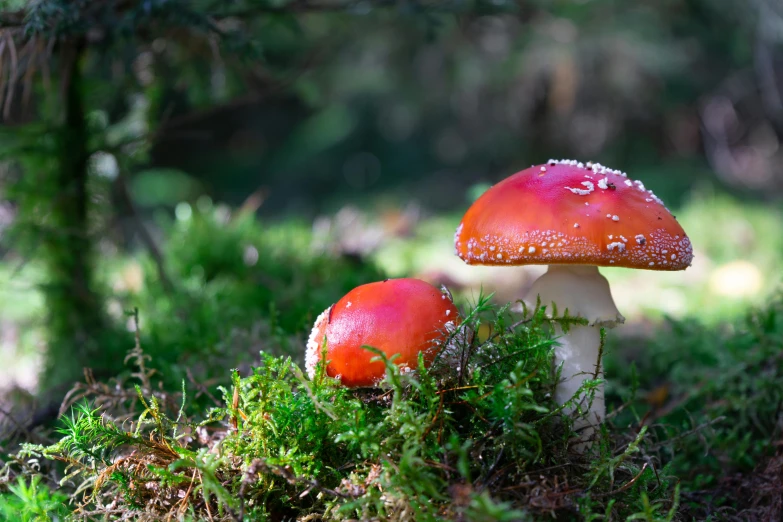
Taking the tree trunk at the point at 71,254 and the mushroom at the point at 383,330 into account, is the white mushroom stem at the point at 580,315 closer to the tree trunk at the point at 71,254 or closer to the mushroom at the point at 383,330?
the mushroom at the point at 383,330

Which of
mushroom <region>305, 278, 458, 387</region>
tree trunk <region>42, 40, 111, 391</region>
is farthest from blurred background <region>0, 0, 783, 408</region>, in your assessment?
mushroom <region>305, 278, 458, 387</region>

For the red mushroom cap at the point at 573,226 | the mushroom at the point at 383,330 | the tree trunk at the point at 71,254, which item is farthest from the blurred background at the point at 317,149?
the red mushroom cap at the point at 573,226

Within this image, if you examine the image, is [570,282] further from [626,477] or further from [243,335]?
A: [243,335]

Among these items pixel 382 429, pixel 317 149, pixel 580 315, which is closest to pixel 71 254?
pixel 382 429

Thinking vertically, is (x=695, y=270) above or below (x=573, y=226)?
below

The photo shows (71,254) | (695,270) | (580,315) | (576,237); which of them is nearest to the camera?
(576,237)

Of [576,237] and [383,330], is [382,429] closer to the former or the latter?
[383,330]

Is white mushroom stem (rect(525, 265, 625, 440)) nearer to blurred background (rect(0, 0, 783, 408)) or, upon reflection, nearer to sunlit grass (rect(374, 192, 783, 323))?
blurred background (rect(0, 0, 783, 408))

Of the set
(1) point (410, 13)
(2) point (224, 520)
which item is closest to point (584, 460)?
(2) point (224, 520)
